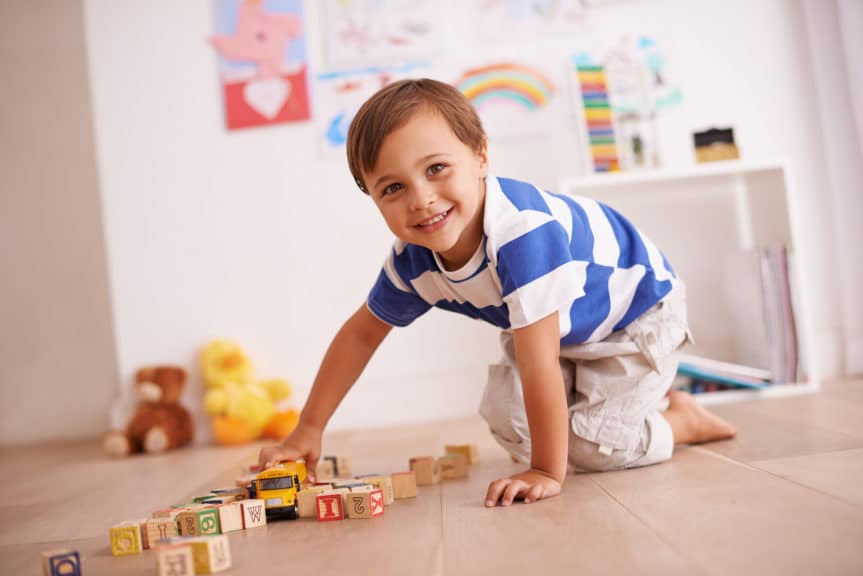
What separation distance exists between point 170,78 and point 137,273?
55 cm

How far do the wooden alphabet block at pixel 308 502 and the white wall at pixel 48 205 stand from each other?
197 cm

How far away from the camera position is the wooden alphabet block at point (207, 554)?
0.89 meters

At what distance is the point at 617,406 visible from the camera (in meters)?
1.38

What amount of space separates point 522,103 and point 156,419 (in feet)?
4.21

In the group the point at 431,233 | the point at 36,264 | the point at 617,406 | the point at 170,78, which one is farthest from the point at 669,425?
the point at 36,264

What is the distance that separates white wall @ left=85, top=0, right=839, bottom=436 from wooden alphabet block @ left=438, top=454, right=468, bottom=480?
94 cm

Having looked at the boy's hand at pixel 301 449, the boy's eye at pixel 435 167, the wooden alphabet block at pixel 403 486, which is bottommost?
the wooden alphabet block at pixel 403 486

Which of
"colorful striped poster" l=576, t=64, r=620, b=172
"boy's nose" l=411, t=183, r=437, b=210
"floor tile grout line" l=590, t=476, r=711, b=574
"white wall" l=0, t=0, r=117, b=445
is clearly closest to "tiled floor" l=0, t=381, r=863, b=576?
"floor tile grout line" l=590, t=476, r=711, b=574

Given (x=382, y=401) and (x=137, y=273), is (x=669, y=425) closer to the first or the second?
(x=382, y=401)

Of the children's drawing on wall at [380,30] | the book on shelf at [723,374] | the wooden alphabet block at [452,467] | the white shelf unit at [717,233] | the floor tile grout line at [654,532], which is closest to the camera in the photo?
the floor tile grout line at [654,532]

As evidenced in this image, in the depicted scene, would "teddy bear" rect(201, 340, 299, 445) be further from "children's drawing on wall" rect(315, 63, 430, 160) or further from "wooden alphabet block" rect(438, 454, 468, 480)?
"wooden alphabet block" rect(438, 454, 468, 480)

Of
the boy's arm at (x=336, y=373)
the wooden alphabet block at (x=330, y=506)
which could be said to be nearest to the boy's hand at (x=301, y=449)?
the boy's arm at (x=336, y=373)

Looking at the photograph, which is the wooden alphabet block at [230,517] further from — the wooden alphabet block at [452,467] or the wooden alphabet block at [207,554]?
the wooden alphabet block at [452,467]

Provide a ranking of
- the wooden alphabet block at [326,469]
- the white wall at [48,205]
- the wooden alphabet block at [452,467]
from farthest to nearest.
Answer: the white wall at [48,205] < the wooden alphabet block at [326,469] < the wooden alphabet block at [452,467]
